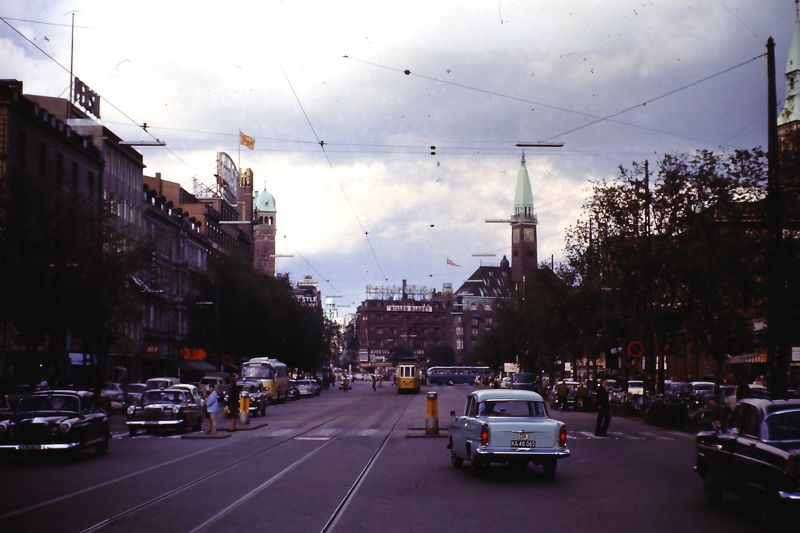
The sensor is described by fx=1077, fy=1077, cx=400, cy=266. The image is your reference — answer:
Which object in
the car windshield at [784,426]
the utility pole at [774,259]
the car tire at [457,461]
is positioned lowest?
the car tire at [457,461]

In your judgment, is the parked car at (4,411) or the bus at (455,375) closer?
the parked car at (4,411)

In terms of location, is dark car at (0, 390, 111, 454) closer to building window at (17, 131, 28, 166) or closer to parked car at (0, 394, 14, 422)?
parked car at (0, 394, 14, 422)

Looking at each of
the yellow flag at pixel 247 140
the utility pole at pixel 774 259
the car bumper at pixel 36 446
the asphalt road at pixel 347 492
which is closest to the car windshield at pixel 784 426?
the asphalt road at pixel 347 492

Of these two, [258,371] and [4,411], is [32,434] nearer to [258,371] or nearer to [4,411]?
[4,411]

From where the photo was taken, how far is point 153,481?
63.7 feet

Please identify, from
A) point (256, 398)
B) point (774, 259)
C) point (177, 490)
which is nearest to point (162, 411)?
point (256, 398)

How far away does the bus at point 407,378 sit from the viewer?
10331cm

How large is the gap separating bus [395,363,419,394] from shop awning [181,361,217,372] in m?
18.4

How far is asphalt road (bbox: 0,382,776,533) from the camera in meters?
13.7

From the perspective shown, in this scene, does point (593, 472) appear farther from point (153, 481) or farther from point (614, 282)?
point (614, 282)

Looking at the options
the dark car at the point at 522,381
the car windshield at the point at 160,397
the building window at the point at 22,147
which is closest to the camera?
the car windshield at the point at 160,397

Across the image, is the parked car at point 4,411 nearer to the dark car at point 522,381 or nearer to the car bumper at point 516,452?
the car bumper at point 516,452

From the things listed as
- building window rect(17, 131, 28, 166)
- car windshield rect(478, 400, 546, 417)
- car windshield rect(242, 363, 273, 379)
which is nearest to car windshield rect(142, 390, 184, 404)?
car windshield rect(478, 400, 546, 417)

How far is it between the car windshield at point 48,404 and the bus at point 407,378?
78.4 m
